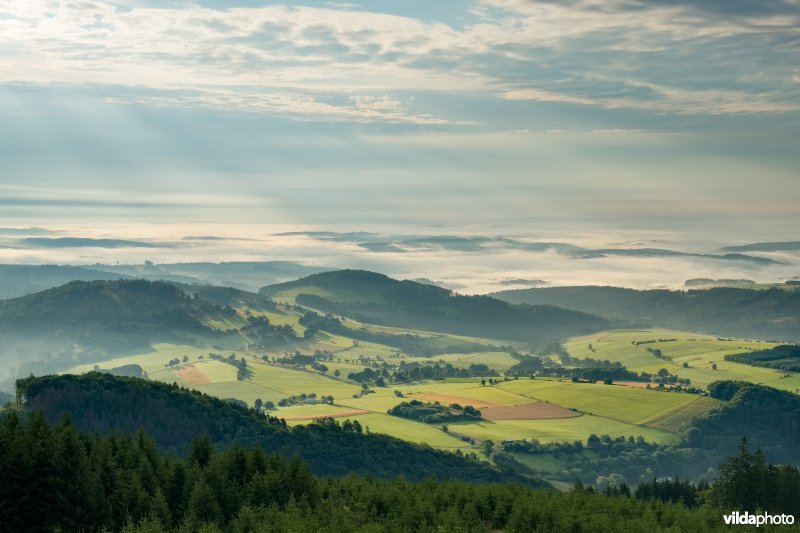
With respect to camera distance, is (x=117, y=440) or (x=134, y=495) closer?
(x=134, y=495)

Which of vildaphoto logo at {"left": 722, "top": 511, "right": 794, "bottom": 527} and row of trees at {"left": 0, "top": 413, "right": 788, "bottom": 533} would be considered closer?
row of trees at {"left": 0, "top": 413, "right": 788, "bottom": 533}

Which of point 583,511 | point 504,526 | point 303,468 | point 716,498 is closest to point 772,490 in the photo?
point 716,498

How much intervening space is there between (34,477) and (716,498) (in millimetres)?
120521

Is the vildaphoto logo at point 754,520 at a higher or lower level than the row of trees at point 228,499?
lower

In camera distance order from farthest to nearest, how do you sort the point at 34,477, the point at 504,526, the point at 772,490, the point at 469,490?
the point at 772,490 < the point at 469,490 < the point at 504,526 < the point at 34,477

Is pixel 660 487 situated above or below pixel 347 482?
below

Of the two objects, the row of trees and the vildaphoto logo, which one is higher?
the row of trees

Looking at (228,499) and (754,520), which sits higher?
(228,499)

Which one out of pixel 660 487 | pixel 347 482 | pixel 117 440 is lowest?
pixel 660 487

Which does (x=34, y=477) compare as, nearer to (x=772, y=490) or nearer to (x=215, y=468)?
(x=215, y=468)

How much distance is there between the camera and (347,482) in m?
134

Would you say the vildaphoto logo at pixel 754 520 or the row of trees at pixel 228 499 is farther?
the vildaphoto logo at pixel 754 520

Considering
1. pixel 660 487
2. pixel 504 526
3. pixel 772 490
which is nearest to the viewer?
pixel 504 526

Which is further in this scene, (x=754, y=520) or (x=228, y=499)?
(x=754, y=520)
